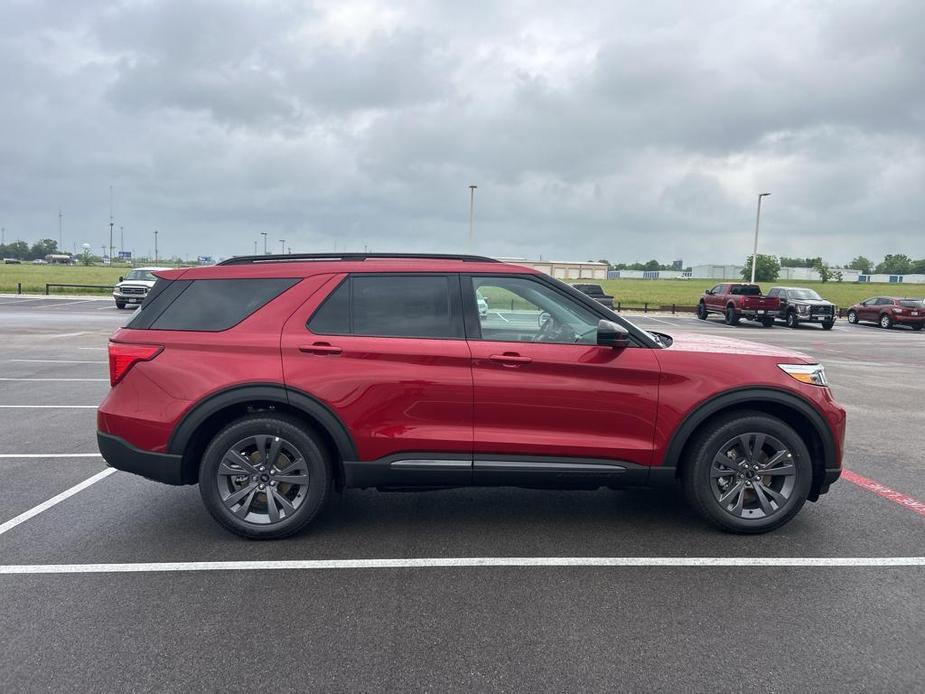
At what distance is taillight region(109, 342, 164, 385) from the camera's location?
14.2 ft

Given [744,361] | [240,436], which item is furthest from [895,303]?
[240,436]

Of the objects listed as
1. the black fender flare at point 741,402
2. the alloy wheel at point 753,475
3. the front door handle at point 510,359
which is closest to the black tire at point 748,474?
the alloy wheel at point 753,475

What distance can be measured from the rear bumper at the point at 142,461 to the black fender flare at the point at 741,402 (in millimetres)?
3028

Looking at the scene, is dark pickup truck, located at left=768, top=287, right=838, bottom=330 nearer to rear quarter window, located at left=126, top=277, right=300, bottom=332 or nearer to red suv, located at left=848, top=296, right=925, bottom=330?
red suv, located at left=848, top=296, right=925, bottom=330

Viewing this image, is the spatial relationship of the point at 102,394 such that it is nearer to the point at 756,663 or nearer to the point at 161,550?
the point at 161,550

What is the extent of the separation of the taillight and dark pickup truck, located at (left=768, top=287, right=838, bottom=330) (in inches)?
1148

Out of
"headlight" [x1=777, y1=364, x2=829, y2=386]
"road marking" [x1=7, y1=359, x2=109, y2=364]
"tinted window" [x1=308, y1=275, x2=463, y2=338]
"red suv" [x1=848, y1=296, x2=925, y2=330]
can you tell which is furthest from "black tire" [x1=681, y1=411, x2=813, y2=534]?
"red suv" [x1=848, y1=296, x2=925, y2=330]

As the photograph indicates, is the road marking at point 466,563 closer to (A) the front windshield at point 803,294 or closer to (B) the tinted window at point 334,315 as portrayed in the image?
(B) the tinted window at point 334,315

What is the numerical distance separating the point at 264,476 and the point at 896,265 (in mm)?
207858

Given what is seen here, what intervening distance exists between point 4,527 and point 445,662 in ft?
10.7

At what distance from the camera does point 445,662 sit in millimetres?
2992

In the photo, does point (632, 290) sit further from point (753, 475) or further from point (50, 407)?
point (753, 475)

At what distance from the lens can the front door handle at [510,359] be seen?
4.21m

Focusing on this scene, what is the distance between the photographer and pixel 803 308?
29.0 meters
